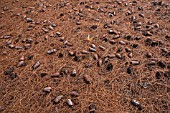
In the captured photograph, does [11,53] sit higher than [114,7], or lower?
lower

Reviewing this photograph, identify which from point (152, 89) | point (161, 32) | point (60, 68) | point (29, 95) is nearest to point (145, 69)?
point (152, 89)

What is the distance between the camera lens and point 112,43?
3467 millimetres

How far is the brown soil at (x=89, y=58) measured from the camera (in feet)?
8.80

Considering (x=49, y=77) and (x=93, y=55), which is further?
(x=93, y=55)

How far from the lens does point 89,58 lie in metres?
3.24

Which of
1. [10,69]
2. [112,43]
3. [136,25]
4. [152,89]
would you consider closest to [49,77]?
[10,69]

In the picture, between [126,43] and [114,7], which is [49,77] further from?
[114,7]

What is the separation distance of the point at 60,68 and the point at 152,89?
134 centimetres

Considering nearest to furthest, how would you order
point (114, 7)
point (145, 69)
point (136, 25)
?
1. point (145, 69)
2. point (136, 25)
3. point (114, 7)

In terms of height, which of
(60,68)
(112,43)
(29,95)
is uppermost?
(112,43)

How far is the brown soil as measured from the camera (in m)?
2.68

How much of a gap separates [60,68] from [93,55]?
0.56 meters

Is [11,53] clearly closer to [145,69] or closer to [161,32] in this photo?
[145,69]

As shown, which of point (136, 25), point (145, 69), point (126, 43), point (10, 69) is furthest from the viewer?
point (136, 25)
